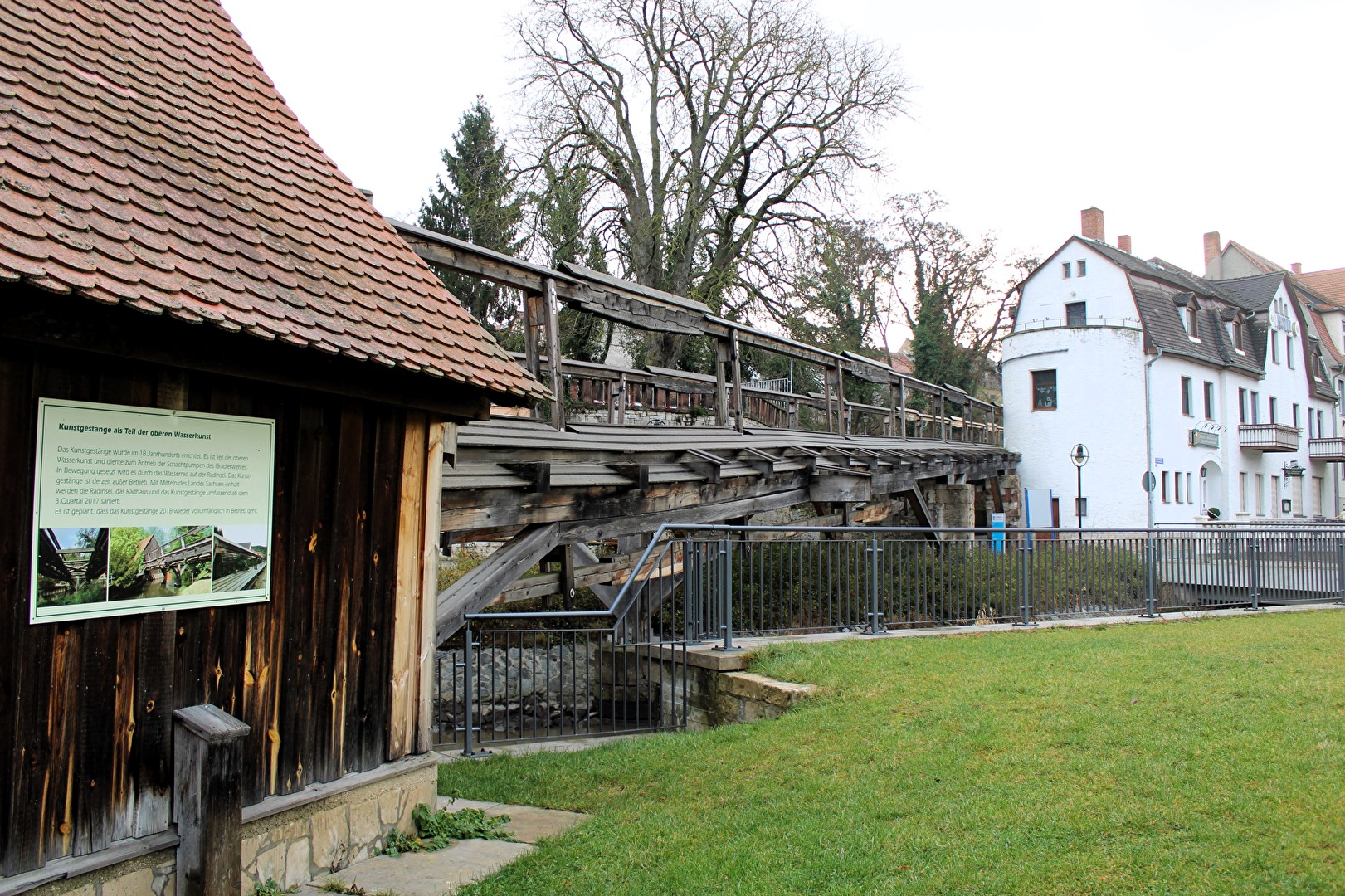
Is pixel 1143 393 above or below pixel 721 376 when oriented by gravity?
above

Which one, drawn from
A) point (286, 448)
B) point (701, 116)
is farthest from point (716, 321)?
point (701, 116)

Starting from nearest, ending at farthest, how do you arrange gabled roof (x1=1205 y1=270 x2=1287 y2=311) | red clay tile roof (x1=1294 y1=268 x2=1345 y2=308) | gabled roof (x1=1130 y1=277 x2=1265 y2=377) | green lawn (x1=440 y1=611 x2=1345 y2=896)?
green lawn (x1=440 y1=611 x2=1345 y2=896), gabled roof (x1=1130 y1=277 x2=1265 y2=377), gabled roof (x1=1205 y1=270 x2=1287 y2=311), red clay tile roof (x1=1294 y1=268 x2=1345 y2=308)

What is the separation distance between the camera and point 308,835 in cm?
483

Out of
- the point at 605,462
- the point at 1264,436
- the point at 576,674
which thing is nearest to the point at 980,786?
the point at 605,462

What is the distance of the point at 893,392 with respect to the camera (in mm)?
21641

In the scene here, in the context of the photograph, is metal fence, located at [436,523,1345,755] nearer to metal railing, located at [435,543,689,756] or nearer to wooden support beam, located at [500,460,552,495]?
metal railing, located at [435,543,689,756]

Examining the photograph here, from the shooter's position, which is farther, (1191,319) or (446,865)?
(1191,319)

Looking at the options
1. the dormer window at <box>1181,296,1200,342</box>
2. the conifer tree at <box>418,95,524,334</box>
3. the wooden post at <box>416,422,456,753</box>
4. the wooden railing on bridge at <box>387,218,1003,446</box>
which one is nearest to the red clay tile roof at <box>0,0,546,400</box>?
the wooden post at <box>416,422,456,753</box>

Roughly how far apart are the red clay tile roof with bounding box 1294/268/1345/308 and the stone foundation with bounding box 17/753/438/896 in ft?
206

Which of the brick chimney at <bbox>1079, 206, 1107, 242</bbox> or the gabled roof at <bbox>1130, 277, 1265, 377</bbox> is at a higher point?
the brick chimney at <bbox>1079, 206, 1107, 242</bbox>

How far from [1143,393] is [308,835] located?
35.0 meters

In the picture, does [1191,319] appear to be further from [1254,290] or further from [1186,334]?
[1254,290]

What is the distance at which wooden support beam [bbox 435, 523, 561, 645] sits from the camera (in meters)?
8.31

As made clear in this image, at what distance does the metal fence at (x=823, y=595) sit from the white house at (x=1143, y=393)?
19.6 metres
